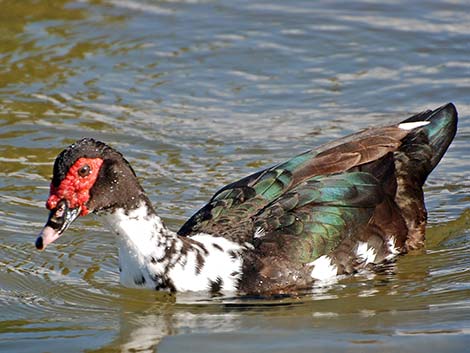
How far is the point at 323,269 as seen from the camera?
840cm

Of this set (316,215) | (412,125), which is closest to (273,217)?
(316,215)

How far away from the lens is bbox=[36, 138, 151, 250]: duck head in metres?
7.64

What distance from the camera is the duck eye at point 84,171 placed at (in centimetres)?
766

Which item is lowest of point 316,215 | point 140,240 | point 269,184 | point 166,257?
point 166,257

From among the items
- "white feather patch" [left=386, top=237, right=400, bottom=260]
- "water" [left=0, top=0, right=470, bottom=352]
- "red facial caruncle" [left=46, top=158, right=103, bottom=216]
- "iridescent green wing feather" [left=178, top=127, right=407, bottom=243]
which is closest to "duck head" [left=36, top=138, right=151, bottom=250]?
"red facial caruncle" [left=46, top=158, right=103, bottom=216]

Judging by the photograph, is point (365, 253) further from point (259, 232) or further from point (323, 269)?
point (259, 232)

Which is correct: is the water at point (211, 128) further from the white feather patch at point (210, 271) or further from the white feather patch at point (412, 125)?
the white feather patch at point (412, 125)

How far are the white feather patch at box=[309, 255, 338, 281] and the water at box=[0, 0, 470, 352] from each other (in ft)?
0.33

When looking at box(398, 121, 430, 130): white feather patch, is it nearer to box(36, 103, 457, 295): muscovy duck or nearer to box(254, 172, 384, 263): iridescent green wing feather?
box(36, 103, 457, 295): muscovy duck

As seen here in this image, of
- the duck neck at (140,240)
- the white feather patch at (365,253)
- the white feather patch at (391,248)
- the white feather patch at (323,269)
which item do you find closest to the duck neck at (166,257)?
the duck neck at (140,240)

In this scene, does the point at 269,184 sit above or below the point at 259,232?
above

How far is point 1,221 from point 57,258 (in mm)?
822

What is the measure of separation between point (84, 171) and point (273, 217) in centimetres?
144

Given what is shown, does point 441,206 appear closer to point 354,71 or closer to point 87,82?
point 354,71
